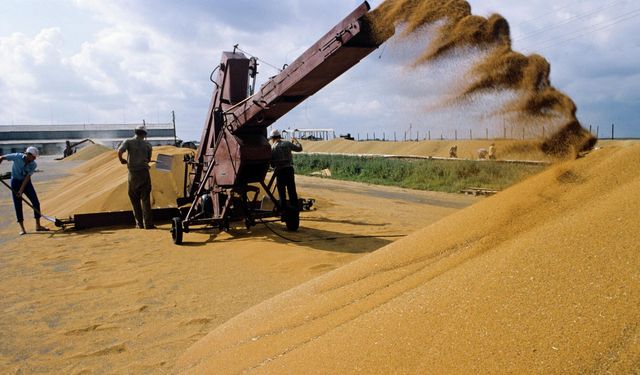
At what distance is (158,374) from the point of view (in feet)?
10.6

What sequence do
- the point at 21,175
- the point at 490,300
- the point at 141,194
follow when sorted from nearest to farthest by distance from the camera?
the point at 490,300, the point at 141,194, the point at 21,175

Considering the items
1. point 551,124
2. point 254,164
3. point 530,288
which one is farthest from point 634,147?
point 254,164

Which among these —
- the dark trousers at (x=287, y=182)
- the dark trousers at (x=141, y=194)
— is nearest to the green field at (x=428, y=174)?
the dark trousers at (x=287, y=182)

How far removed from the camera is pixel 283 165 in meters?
8.26

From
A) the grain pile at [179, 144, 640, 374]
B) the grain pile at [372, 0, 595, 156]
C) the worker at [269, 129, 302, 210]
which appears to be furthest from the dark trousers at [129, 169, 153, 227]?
the grain pile at [372, 0, 595, 156]

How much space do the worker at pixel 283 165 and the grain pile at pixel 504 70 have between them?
3.84m

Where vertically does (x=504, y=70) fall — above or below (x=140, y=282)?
above

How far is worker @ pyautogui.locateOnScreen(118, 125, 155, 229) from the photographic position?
8789 millimetres

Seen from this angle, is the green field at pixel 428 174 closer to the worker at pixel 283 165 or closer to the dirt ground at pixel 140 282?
the worker at pixel 283 165

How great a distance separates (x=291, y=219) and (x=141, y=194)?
2.85m

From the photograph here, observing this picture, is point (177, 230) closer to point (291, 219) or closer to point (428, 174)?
point (291, 219)

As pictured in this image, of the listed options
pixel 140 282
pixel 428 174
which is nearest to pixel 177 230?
pixel 140 282

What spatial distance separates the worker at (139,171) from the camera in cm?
879

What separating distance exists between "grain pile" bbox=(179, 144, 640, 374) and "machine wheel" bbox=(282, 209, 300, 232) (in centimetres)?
426
